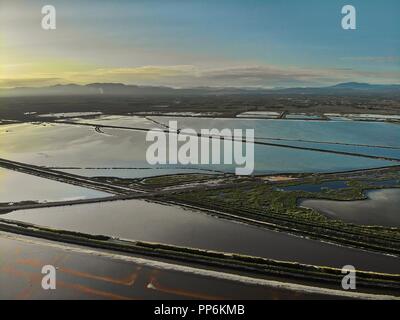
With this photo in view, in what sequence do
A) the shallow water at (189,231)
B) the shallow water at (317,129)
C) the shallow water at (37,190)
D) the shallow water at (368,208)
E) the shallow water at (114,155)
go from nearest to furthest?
the shallow water at (189,231), the shallow water at (368,208), the shallow water at (37,190), the shallow water at (114,155), the shallow water at (317,129)

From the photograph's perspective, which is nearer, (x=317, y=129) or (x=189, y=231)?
(x=189, y=231)

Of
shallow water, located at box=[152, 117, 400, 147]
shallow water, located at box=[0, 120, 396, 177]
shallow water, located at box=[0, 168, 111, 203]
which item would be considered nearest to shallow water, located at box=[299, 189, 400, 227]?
shallow water, located at box=[0, 120, 396, 177]

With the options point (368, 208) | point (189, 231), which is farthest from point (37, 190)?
point (368, 208)

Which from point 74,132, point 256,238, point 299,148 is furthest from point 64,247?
point 74,132

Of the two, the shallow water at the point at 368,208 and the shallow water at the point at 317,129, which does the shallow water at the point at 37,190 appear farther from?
the shallow water at the point at 317,129

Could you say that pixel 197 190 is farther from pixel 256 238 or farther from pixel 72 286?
pixel 72 286

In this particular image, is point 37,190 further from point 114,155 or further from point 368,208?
point 368,208

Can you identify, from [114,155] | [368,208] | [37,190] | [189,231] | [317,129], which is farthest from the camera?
[317,129]

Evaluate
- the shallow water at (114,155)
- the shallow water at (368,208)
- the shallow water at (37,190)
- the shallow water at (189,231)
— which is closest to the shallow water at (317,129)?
the shallow water at (114,155)
